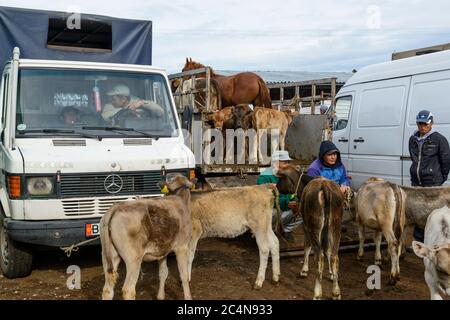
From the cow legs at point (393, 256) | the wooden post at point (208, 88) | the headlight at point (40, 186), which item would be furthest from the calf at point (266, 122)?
the headlight at point (40, 186)

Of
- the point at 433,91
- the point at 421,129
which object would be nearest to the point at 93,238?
the point at 421,129

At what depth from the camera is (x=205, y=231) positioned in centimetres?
592

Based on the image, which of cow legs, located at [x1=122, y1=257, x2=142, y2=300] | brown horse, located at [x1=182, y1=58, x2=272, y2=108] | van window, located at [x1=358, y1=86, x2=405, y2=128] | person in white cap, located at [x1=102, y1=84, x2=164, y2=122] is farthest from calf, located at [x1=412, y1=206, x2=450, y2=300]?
brown horse, located at [x1=182, y1=58, x2=272, y2=108]

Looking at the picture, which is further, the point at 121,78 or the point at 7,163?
the point at 121,78

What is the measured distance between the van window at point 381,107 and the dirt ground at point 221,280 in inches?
104

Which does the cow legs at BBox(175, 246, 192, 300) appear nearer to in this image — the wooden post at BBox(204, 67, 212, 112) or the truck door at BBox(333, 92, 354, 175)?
the wooden post at BBox(204, 67, 212, 112)

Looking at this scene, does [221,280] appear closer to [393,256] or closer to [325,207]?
[325,207]

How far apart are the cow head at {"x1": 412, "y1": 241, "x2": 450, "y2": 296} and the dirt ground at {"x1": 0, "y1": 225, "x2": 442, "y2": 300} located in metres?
1.21

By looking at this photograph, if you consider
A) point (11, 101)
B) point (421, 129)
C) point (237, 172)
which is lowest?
point (237, 172)

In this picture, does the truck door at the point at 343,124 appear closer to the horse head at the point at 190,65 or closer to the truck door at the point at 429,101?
the truck door at the point at 429,101

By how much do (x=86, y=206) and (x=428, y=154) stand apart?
467 cm

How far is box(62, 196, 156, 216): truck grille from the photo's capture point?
18.3 feet

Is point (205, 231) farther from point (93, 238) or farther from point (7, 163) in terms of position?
point (7, 163)
